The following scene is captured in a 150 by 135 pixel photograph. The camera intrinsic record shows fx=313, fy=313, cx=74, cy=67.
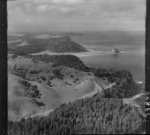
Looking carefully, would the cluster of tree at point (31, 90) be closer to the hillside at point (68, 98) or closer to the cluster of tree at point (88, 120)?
the hillside at point (68, 98)

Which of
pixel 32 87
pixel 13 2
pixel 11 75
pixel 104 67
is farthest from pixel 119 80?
pixel 13 2

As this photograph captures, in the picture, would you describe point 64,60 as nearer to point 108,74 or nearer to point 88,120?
point 108,74

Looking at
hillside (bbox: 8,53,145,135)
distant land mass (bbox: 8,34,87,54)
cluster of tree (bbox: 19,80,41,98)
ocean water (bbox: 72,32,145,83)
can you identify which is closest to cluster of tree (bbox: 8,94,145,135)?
hillside (bbox: 8,53,145,135)

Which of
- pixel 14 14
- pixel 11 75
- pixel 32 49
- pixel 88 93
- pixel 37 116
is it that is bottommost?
pixel 37 116

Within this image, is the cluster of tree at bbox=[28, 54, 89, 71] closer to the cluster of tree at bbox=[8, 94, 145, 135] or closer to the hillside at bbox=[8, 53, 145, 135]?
the hillside at bbox=[8, 53, 145, 135]

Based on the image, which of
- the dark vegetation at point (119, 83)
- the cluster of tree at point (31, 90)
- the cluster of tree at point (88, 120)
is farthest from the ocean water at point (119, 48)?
the cluster of tree at point (31, 90)

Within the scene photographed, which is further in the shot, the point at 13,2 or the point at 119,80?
the point at 119,80

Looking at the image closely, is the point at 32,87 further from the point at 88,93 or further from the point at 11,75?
the point at 88,93

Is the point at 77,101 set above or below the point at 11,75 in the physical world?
below
